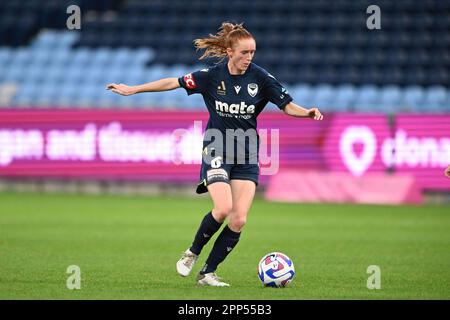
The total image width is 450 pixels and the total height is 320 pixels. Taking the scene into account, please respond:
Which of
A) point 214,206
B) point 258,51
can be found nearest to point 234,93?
point 214,206

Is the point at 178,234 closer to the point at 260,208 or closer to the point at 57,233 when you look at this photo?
the point at 57,233

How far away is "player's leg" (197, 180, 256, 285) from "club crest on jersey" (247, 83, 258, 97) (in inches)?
32.3

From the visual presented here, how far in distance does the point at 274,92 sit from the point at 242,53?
20.9 inches

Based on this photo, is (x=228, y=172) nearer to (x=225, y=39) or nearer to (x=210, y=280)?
(x=210, y=280)

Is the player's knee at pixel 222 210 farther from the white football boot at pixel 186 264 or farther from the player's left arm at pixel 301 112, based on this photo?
the player's left arm at pixel 301 112

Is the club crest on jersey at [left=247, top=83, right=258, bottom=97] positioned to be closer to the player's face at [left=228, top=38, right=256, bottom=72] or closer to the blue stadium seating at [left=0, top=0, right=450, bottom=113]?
the player's face at [left=228, top=38, right=256, bottom=72]

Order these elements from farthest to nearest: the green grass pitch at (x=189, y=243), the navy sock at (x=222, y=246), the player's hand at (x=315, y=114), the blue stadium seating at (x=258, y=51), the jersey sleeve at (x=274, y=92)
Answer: the blue stadium seating at (x=258, y=51) < the jersey sleeve at (x=274, y=92) < the navy sock at (x=222, y=246) < the player's hand at (x=315, y=114) < the green grass pitch at (x=189, y=243)

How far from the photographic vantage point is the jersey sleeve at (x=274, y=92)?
366 inches

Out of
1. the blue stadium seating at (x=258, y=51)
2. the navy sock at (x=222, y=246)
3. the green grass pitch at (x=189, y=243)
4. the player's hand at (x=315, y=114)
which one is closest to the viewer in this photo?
the green grass pitch at (x=189, y=243)

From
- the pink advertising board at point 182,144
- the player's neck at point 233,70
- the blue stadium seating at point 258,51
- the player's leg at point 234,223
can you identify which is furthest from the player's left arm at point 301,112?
the blue stadium seating at point 258,51

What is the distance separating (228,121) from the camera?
9.21 meters

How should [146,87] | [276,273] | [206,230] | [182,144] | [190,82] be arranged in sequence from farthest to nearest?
[182,144] < [190,82] < [146,87] < [206,230] < [276,273]

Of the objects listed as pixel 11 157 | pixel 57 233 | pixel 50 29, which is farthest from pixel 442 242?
pixel 50 29

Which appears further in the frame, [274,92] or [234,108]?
[274,92]
